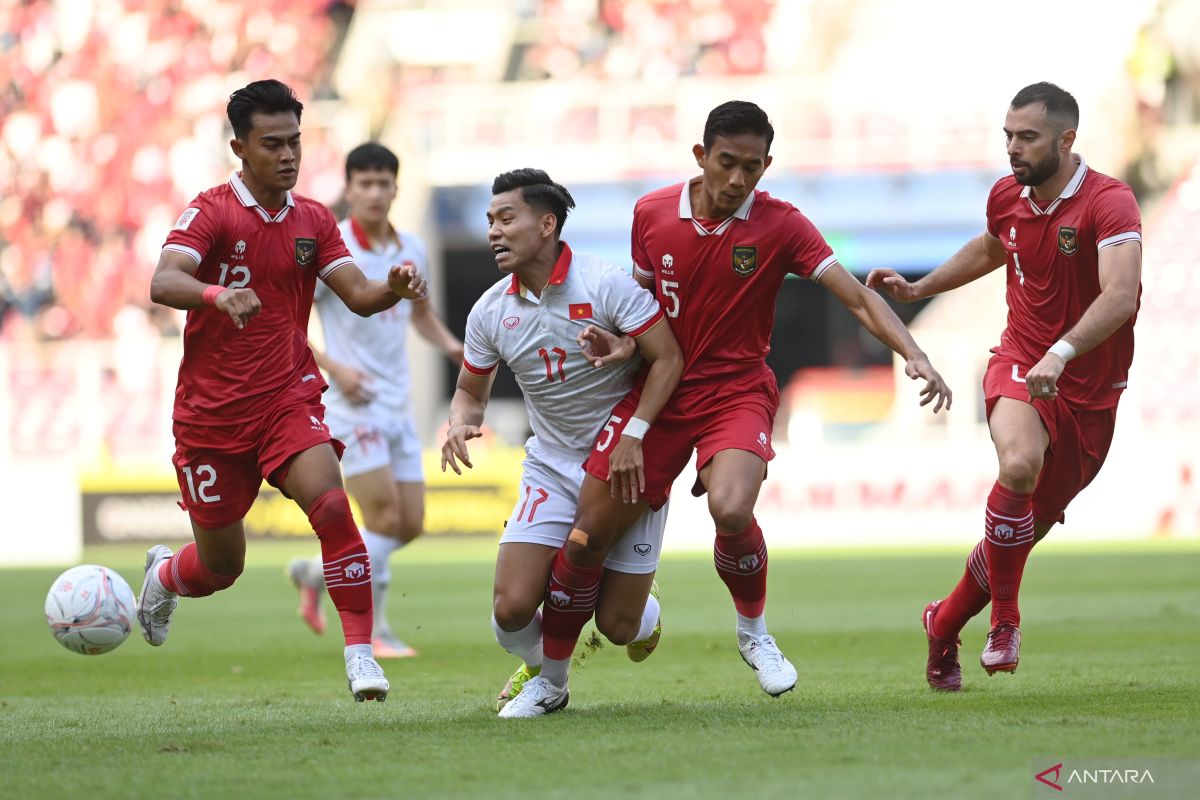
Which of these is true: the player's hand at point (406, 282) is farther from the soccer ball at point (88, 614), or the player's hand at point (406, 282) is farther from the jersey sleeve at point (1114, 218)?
the jersey sleeve at point (1114, 218)

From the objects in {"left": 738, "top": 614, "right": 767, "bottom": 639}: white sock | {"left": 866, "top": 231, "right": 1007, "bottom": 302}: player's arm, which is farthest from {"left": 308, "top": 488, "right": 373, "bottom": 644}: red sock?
{"left": 866, "top": 231, "right": 1007, "bottom": 302}: player's arm

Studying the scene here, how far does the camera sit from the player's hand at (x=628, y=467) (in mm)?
5695

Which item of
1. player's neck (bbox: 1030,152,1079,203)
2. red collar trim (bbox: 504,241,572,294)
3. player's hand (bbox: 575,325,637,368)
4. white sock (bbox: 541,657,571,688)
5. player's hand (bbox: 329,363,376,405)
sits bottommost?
white sock (bbox: 541,657,571,688)

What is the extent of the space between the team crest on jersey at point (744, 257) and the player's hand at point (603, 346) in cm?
55

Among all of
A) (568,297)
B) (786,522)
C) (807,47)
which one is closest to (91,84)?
(807,47)

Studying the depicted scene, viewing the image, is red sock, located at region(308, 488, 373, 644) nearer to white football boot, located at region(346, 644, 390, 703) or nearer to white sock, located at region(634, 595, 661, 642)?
white football boot, located at region(346, 644, 390, 703)

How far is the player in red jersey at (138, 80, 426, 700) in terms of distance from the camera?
6090 mm

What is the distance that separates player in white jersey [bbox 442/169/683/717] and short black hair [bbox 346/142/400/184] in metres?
2.96

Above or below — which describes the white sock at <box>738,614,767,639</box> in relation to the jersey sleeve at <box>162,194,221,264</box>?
below

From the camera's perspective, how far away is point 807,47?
27969 millimetres

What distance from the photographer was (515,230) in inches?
229

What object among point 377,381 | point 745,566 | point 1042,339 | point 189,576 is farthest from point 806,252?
point 377,381

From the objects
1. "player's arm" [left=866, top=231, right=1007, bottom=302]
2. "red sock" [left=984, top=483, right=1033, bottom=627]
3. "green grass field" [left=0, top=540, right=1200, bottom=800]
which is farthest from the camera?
"player's arm" [left=866, top=231, right=1007, bottom=302]

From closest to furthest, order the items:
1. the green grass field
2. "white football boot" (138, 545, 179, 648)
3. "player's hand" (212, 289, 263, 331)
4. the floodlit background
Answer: the green grass field
"player's hand" (212, 289, 263, 331)
"white football boot" (138, 545, 179, 648)
the floodlit background
